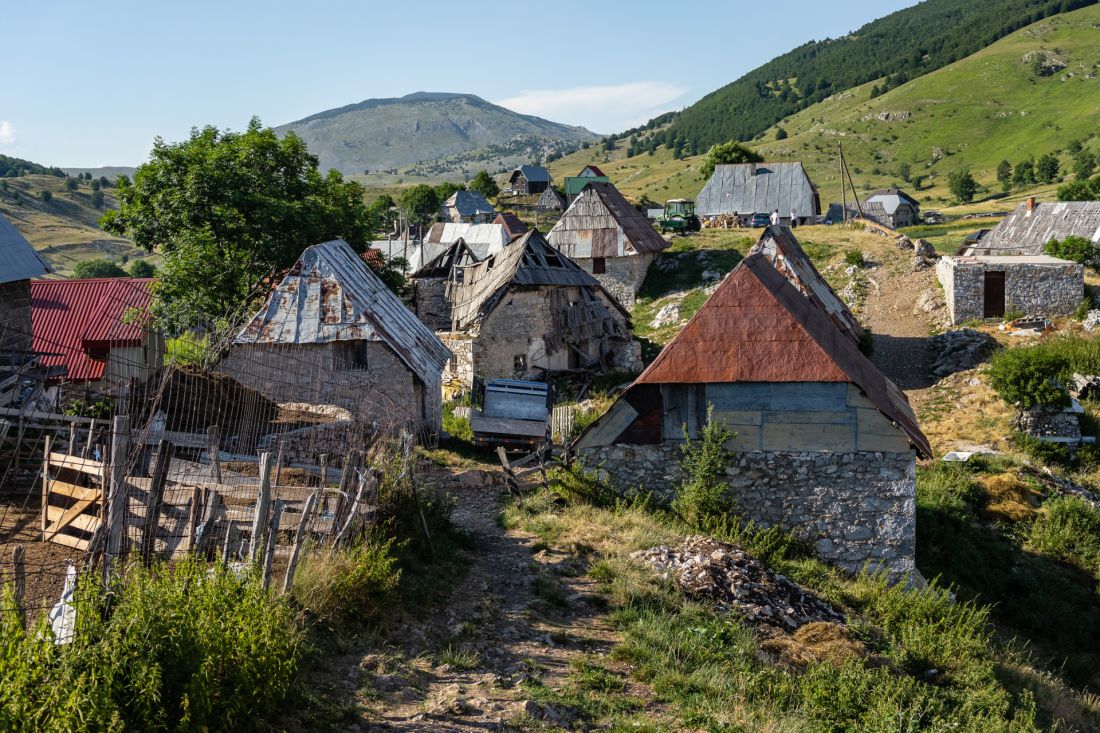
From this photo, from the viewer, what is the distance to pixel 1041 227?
39406 mm

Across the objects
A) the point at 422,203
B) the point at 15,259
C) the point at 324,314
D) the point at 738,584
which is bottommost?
the point at 738,584

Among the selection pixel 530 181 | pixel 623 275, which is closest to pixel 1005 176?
pixel 530 181

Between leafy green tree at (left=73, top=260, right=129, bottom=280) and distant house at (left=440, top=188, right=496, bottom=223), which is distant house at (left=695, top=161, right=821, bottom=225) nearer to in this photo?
distant house at (left=440, top=188, right=496, bottom=223)

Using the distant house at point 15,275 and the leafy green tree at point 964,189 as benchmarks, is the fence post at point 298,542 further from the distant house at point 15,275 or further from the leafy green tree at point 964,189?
the leafy green tree at point 964,189

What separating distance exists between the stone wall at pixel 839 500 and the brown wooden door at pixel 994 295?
894 inches

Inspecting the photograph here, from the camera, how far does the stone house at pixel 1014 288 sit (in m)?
32.1

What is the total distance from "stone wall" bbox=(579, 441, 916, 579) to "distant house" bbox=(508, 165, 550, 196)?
79.1 meters

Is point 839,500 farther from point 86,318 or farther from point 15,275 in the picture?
point 86,318

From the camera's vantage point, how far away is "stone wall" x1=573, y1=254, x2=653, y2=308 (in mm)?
41875

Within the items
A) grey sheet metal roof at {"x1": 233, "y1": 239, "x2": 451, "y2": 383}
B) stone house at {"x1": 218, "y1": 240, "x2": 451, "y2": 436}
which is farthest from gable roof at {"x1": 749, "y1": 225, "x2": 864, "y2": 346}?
stone house at {"x1": 218, "y1": 240, "x2": 451, "y2": 436}

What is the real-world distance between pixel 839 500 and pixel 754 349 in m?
2.40

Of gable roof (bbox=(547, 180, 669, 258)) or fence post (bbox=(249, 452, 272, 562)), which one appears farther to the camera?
gable roof (bbox=(547, 180, 669, 258))

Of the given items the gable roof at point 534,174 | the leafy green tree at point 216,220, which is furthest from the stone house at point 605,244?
the gable roof at point 534,174

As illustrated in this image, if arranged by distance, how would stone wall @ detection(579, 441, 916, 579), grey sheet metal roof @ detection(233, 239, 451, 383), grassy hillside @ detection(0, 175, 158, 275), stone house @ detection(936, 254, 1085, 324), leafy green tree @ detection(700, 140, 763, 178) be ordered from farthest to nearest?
1. grassy hillside @ detection(0, 175, 158, 275)
2. leafy green tree @ detection(700, 140, 763, 178)
3. stone house @ detection(936, 254, 1085, 324)
4. grey sheet metal roof @ detection(233, 239, 451, 383)
5. stone wall @ detection(579, 441, 916, 579)
